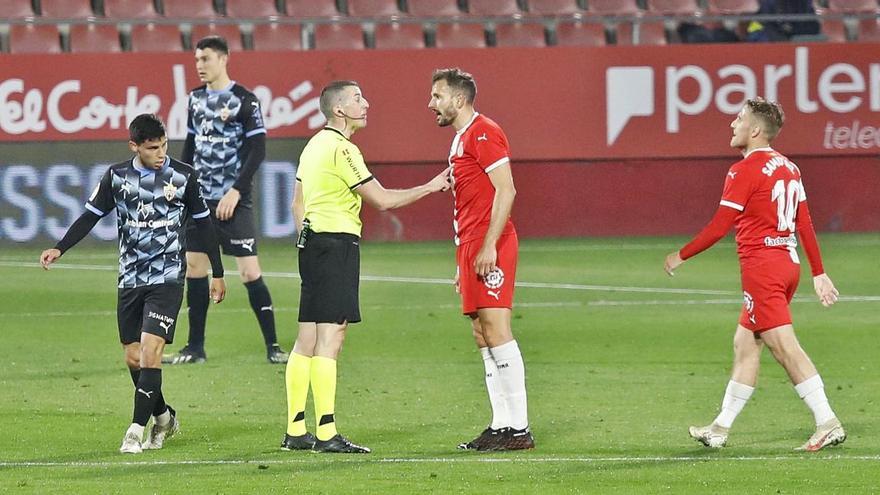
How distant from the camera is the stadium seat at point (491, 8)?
2362cm

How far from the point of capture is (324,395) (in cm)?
853

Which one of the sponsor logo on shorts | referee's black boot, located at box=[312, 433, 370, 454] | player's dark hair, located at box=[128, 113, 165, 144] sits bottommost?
referee's black boot, located at box=[312, 433, 370, 454]

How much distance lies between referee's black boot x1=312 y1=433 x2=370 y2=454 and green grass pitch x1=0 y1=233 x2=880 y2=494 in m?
0.14

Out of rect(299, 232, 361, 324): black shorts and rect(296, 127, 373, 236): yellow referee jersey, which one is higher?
rect(296, 127, 373, 236): yellow referee jersey

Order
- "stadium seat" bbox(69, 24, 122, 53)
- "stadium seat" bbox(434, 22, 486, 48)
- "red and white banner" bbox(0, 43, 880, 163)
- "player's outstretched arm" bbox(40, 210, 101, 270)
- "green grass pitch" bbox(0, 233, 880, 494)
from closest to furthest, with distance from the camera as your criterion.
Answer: "green grass pitch" bbox(0, 233, 880, 494) → "player's outstretched arm" bbox(40, 210, 101, 270) → "red and white banner" bbox(0, 43, 880, 163) → "stadium seat" bbox(69, 24, 122, 53) → "stadium seat" bbox(434, 22, 486, 48)

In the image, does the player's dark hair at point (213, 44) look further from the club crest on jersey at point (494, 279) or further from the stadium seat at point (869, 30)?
the stadium seat at point (869, 30)

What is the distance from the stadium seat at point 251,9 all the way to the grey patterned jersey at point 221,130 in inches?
426

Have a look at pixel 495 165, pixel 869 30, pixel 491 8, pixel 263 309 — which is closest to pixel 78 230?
pixel 495 165

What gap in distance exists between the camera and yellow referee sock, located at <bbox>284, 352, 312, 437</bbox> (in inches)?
336

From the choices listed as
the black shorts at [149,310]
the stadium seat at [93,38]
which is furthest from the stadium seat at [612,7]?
the black shorts at [149,310]

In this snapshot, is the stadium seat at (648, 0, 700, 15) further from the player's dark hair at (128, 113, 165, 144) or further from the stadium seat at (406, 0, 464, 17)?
the player's dark hair at (128, 113, 165, 144)

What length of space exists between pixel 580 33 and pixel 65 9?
6.96 meters

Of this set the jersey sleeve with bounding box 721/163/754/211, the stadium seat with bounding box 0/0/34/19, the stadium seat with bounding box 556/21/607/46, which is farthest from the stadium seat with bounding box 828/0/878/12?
the jersey sleeve with bounding box 721/163/754/211

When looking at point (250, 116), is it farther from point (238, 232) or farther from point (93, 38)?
point (93, 38)
